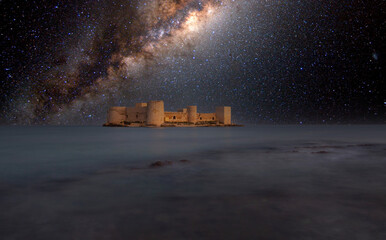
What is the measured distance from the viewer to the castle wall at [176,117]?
165 feet

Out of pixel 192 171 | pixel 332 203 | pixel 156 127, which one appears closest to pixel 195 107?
pixel 156 127

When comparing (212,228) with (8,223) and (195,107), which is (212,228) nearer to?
(8,223)

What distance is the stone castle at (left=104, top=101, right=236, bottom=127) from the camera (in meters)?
46.6

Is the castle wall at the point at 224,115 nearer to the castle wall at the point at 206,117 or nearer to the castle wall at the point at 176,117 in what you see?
the castle wall at the point at 206,117

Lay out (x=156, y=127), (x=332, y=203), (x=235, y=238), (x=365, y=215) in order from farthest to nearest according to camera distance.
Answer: (x=156, y=127) < (x=332, y=203) < (x=365, y=215) < (x=235, y=238)

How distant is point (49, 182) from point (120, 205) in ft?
8.81

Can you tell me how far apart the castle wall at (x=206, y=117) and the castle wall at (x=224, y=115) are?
29.9 inches

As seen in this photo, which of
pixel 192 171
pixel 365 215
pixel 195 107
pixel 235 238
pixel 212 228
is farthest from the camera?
pixel 195 107

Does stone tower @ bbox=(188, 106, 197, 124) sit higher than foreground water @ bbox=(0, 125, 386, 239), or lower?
higher

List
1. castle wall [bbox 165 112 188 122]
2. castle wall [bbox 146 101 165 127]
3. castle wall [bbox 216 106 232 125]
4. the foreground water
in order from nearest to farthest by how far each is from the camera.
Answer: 1. the foreground water
2. castle wall [bbox 146 101 165 127]
3. castle wall [bbox 165 112 188 122]
4. castle wall [bbox 216 106 232 125]

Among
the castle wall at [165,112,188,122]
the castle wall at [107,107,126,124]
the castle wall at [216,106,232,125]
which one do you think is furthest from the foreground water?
the castle wall at [216,106,232,125]

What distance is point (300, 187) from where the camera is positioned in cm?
544

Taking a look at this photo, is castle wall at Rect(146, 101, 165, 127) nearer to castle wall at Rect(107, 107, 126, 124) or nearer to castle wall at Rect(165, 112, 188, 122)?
castle wall at Rect(165, 112, 188, 122)

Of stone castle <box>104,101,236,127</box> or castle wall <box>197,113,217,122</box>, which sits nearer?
stone castle <box>104,101,236,127</box>
